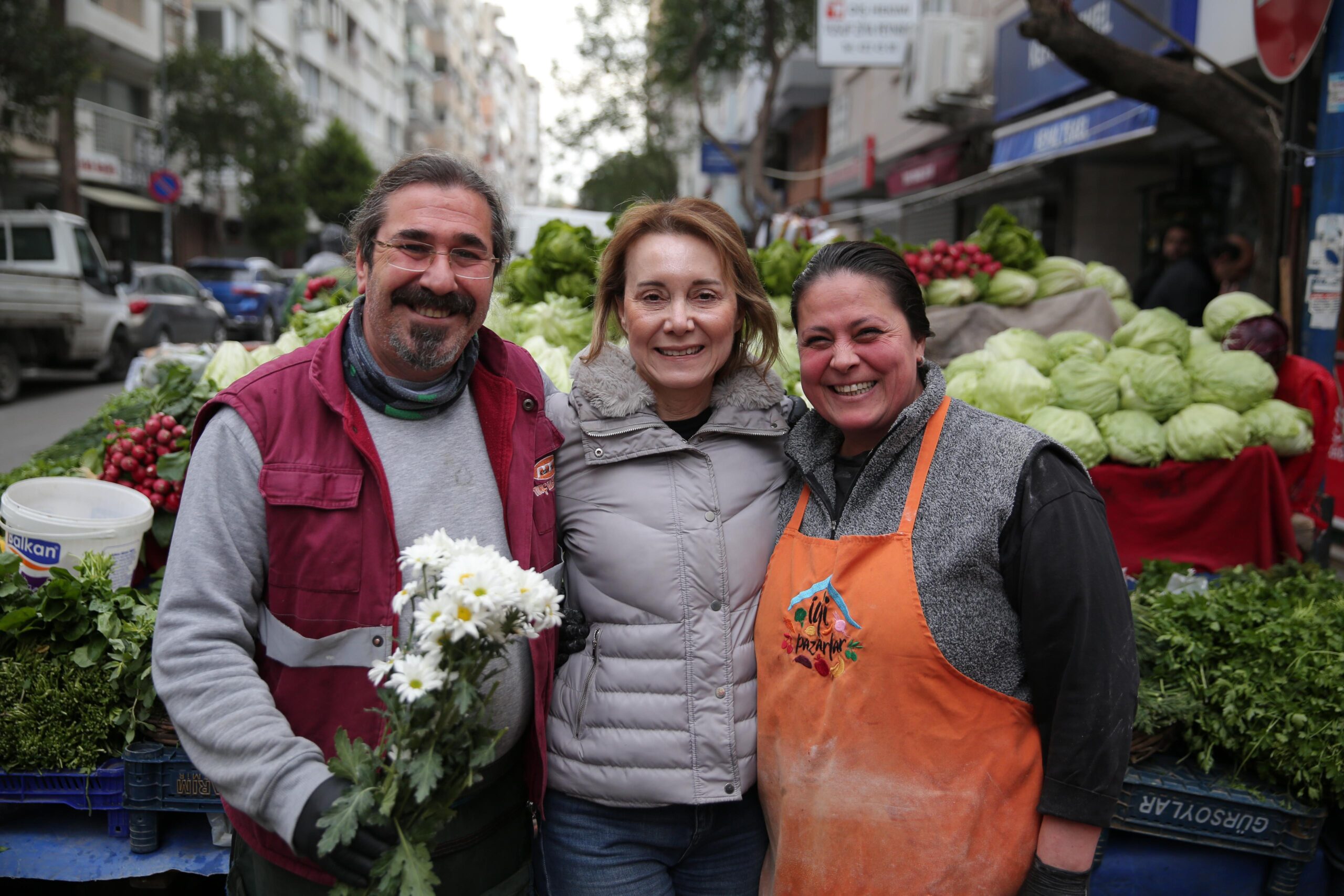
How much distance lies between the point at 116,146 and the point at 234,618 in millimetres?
27465

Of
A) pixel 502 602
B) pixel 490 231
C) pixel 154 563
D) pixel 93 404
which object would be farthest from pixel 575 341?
pixel 93 404

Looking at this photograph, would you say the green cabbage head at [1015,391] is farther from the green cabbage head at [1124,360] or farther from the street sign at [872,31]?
the street sign at [872,31]

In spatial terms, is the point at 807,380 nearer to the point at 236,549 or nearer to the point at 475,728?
the point at 475,728

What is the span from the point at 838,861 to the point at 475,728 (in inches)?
34.0

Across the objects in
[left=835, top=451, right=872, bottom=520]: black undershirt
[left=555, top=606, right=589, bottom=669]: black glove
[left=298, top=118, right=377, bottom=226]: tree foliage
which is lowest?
[left=555, top=606, right=589, bottom=669]: black glove

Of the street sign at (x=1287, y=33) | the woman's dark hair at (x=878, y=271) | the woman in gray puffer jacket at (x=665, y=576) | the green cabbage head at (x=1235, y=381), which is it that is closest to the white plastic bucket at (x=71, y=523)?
the woman in gray puffer jacket at (x=665, y=576)

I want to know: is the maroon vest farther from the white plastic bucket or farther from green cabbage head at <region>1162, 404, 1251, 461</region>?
green cabbage head at <region>1162, 404, 1251, 461</region>

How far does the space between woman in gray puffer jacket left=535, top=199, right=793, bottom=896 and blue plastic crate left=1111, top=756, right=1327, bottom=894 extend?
1314 millimetres

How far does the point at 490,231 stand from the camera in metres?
2.00

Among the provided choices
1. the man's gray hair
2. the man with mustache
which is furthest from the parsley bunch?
the man's gray hair

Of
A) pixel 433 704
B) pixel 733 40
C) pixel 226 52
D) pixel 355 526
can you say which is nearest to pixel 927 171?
pixel 733 40

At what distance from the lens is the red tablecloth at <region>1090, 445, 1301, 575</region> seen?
14.9ft

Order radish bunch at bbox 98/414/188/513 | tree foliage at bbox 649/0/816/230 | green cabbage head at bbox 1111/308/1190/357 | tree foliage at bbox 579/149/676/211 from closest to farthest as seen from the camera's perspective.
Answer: radish bunch at bbox 98/414/188/513
green cabbage head at bbox 1111/308/1190/357
tree foliage at bbox 649/0/816/230
tree foliage at bbox 579/149/676/211

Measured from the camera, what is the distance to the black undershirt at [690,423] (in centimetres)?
225
